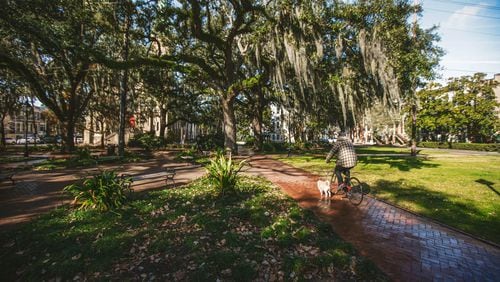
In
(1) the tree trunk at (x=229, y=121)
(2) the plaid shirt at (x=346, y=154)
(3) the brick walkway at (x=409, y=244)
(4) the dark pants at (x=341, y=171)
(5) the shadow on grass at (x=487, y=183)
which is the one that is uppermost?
(1) the tree trunk at (x=229, y=121)

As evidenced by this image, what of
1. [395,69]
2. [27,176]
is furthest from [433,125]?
[27,176]

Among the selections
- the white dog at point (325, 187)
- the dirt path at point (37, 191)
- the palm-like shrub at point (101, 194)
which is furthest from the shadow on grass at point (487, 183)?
the palm-like shrub at point (101, 194)

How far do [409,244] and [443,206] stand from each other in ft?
11.9

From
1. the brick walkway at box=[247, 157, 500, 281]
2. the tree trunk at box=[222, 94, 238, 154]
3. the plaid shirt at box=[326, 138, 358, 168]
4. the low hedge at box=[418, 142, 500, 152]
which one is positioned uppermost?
the tree trunk at box=[222, 94, 238, 154]

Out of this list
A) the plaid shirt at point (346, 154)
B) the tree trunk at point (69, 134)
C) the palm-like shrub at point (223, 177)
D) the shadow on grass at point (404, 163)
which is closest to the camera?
the plaid shirt at point (346, 154)

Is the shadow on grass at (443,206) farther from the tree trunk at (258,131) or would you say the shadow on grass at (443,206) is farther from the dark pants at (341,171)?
the tree trunk at (258,131)

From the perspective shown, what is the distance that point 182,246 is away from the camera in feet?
15.9

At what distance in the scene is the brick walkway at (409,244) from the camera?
4.03 m

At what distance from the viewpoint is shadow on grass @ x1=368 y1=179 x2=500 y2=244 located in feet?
19.2

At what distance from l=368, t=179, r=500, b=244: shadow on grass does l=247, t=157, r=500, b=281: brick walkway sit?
1.61 feet

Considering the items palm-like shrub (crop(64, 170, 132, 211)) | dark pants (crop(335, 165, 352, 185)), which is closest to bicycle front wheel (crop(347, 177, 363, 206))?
dark pants (crop(335, 165, 352, 185))

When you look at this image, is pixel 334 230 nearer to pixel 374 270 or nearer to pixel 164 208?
pixel 374 270

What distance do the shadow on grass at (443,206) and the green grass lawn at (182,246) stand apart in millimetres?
3281

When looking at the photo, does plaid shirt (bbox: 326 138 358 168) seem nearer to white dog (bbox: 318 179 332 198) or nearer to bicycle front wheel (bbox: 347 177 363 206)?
bicycle front wheel (bbox: 347 177 363 206)
